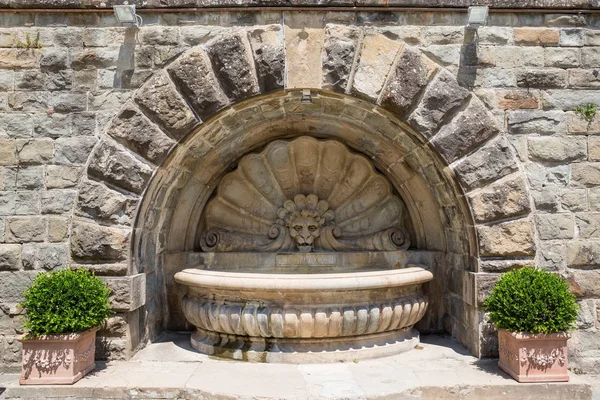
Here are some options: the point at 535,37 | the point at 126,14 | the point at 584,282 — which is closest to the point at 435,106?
the point at 535,37

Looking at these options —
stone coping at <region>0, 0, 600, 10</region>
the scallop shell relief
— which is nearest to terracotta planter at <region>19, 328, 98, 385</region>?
the scallop shell relief

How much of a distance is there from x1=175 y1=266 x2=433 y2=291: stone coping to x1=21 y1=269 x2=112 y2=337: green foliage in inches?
32.4

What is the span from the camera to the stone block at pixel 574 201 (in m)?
3.65

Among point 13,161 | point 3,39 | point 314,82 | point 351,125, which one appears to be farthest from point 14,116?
point 351,125

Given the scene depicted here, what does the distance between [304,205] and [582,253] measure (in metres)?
2.49

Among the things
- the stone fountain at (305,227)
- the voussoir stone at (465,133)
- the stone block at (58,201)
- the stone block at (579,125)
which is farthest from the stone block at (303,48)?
the stone block at (579,125)

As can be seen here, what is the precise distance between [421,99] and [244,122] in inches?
60.5

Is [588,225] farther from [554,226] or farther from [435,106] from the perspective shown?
[435,106]

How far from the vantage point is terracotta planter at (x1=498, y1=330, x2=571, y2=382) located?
312 cm

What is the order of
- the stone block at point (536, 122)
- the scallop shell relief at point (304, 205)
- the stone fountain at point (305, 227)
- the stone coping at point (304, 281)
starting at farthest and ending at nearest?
the scallop shell relief at point (304, 205)
the stone fountain at point (305, 227)
the stone block at point (536, 122)
the stone coping at point (304, 281)

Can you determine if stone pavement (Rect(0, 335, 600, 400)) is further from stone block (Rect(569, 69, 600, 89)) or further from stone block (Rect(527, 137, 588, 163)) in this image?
stone block (Rect(569, 69, 600, 89))

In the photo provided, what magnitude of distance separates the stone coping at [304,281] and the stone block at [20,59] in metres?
2.20

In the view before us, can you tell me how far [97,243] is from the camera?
11.6 feet

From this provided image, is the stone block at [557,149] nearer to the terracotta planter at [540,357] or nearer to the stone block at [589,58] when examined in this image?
the stone block at [589,58]
